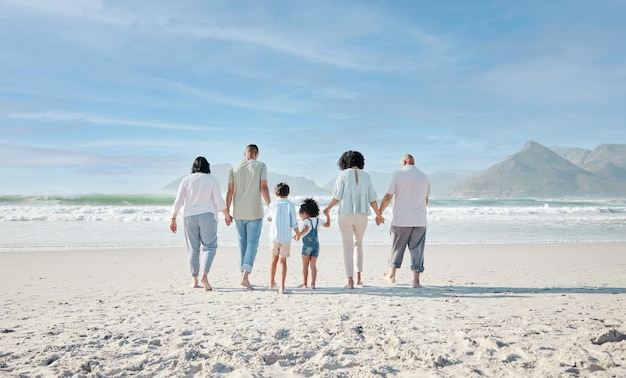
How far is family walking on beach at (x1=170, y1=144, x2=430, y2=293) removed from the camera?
252 inches

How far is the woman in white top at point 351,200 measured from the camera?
6.47 meters

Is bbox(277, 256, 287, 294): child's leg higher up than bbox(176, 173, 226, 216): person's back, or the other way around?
bbox(176, 173, 226, 216): person's back

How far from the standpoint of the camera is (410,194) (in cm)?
662

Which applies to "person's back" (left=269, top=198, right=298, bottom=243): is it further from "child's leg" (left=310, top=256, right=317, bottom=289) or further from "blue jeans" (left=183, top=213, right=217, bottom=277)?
"blue jeans" (left=183, top=213, right=217, bottom=277)

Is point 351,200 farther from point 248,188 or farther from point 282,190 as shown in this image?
point 248,188

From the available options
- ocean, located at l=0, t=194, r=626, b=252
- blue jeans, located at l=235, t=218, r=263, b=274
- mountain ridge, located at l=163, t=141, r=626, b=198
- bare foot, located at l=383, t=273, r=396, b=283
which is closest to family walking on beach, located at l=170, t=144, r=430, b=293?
blue jeans, located at l=235, t=218, r=263, b=274

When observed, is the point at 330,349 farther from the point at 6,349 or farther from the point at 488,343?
the point at 6,349

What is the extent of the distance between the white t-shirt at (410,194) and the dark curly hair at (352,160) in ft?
1.64

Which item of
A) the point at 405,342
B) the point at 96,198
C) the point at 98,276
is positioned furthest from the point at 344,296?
the point at 96,198

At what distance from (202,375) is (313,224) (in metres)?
3.21

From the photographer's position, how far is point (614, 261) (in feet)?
32.8

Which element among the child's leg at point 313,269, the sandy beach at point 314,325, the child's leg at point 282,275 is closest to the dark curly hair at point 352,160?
the child's leg at point 313,269

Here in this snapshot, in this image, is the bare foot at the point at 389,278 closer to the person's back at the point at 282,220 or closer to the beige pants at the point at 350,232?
the beige pants at the point at 350,232

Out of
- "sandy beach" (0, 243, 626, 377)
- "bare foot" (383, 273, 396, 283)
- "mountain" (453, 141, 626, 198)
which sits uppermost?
"mountain" (453, 141, 626, 198)
